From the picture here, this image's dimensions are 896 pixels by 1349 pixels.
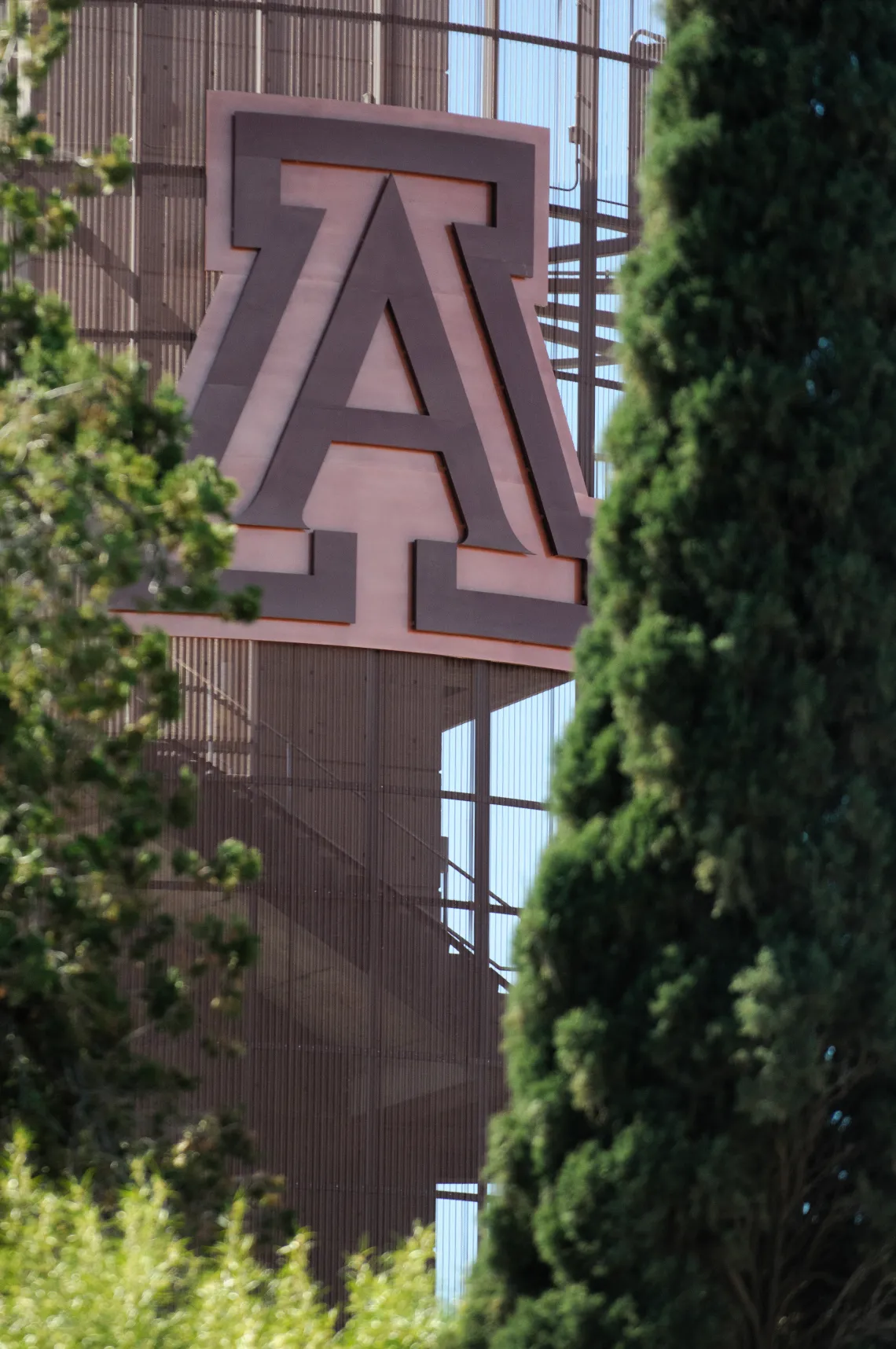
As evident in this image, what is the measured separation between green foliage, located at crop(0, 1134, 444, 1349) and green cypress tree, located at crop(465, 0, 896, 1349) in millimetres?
743

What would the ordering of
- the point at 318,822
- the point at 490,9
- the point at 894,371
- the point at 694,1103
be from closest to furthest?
the point at 694,1103 < the point at 894,371 < the point at 318,822 < the point at 490,9

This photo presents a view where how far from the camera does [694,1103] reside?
8281 mm

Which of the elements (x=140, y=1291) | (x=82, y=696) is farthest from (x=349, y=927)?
(x=140, y=1291)

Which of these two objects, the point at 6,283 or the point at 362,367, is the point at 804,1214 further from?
the point at 6,283

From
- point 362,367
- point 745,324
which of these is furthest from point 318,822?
point 745,324

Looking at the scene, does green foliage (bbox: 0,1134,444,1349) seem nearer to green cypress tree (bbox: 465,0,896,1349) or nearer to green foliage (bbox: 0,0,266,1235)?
green cypress tree (bbox: 465,0,896,1349)

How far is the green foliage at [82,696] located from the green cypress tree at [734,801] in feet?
6.32

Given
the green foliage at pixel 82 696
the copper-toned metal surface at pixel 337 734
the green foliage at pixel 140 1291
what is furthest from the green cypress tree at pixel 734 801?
the copper-toned metal surface at pixel 337 734

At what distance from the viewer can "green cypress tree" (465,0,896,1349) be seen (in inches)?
322

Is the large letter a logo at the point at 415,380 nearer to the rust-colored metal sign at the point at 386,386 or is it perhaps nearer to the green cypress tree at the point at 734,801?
the rust-colored metal sign at the point at 386,386

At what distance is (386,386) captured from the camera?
16.7 meters

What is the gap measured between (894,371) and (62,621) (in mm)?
3535

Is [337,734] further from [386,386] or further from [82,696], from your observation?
[82,696]

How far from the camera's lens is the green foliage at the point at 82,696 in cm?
917
